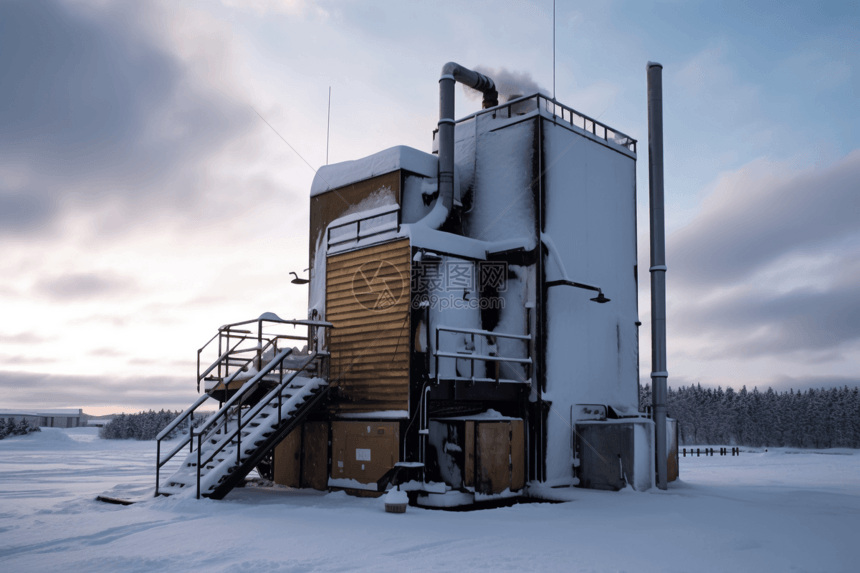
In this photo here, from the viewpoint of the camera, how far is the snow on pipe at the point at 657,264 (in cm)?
1869

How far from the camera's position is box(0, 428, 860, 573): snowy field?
8422 mm

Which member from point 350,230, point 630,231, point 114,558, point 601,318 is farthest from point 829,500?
point 114,558

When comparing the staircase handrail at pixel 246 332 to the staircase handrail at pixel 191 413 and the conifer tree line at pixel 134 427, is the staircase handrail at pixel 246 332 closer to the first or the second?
the staircase handrail at pixel 191 413

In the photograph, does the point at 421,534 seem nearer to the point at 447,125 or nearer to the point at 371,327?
the point at 371,327

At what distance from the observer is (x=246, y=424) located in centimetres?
1438

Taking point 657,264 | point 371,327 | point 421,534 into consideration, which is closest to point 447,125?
point 371,327

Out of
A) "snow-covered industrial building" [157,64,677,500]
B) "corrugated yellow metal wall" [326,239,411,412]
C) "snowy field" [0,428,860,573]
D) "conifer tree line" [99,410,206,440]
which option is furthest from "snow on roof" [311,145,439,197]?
"conifer tree line" [99,410,206,440]

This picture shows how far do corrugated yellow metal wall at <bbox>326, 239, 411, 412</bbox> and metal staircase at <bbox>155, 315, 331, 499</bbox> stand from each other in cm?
71

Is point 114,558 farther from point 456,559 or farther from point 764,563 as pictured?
point 764,563

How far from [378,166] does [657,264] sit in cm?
836

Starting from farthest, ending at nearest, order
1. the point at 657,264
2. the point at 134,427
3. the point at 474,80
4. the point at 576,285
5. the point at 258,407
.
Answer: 1. the point at 134,427
2. the point at 474,80
3. the point at 657,264
4. the point at 576,285
5. the point at 258,407
